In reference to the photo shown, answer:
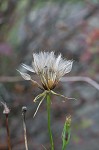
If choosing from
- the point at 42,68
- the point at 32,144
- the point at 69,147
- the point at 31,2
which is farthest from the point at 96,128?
the point at 42,68

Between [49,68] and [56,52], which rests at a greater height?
[56,52]

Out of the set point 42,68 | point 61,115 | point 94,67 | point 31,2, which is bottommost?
point 42,68

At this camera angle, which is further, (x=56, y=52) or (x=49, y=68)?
(x=56, y=52)

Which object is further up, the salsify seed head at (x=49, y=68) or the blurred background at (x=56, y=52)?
the blurred background at (x=56, y=52)

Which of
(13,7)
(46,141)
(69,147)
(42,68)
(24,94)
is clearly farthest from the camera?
(69,147)

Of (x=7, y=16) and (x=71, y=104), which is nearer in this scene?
(x=7, y=16)

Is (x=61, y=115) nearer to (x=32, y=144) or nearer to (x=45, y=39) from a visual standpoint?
(x=32, y=144)

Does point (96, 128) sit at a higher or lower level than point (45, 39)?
lower

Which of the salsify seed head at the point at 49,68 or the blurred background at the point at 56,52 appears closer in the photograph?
the salsify seed head at the point at 49,68
